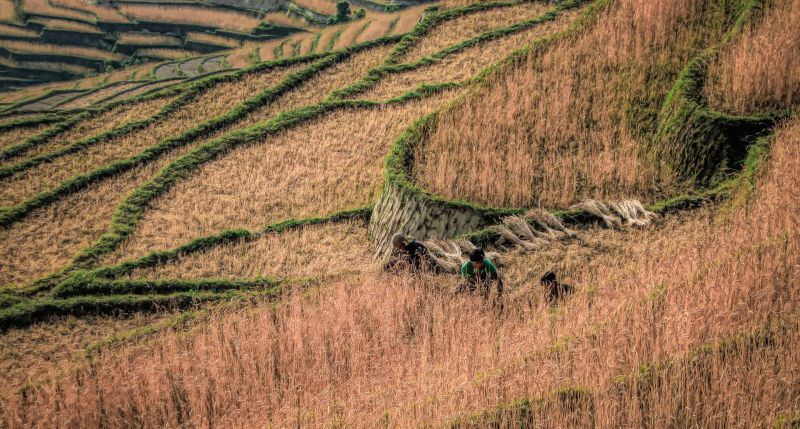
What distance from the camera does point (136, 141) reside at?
1528cm

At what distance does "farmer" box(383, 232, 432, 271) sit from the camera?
Answer: 24.2ft

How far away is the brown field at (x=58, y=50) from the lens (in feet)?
140

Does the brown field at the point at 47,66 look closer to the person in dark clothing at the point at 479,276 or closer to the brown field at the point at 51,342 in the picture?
the brown field at the point at 51,342

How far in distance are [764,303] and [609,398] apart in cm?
148

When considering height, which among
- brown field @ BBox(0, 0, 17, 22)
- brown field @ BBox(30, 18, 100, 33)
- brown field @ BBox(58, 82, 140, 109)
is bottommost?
brown field @ BBox(58, 82, 140, 109)

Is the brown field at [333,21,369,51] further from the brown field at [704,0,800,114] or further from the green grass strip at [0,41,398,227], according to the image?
the brown field at [704,0,800,114]

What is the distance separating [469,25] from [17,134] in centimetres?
1164

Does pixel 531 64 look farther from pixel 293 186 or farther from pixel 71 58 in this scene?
pixel 71 58

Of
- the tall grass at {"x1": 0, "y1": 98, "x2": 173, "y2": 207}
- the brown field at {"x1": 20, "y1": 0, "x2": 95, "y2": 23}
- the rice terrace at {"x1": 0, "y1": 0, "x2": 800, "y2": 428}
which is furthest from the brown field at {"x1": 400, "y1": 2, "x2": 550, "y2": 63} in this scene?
the brown field at {"x1": 20, "y1": 0, "x2": 95, "y2": 23}

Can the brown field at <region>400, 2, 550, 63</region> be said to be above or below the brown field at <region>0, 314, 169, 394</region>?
above

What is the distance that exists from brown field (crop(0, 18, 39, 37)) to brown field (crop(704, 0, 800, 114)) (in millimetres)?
45151

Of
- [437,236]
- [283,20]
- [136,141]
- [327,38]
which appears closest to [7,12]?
[283,20]

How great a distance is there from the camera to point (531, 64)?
485 inches

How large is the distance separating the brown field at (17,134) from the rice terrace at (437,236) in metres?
0.09
